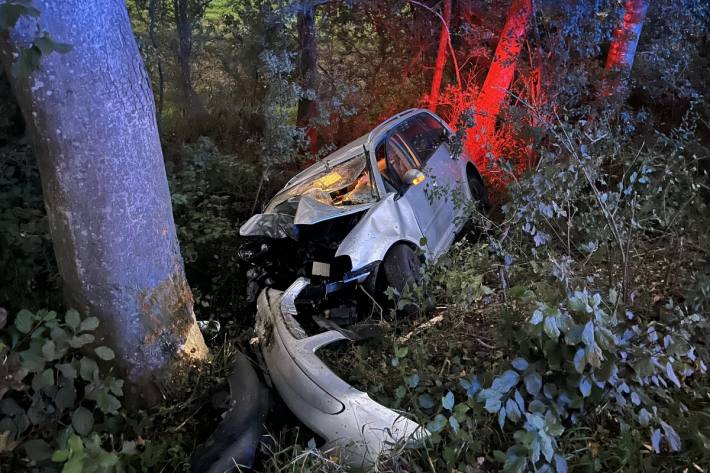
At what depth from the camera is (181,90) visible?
9.88 metres

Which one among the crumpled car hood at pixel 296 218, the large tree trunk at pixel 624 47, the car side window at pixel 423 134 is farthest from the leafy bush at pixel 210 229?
→ the large tree trunk at pixel 624 47

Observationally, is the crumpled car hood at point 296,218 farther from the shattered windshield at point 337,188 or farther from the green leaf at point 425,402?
the green leaf at point 425,402

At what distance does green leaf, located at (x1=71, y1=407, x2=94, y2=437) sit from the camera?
8.62ft

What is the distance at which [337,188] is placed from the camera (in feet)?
17.1

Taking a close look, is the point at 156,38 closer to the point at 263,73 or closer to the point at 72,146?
the point at 263,73

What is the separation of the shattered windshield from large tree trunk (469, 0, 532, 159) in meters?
2.74

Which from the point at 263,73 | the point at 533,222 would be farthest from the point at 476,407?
the point at 263,73

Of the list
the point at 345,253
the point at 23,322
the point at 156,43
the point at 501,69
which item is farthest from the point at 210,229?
the point at 156,43

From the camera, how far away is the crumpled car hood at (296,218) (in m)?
4.36

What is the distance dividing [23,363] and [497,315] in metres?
2.82

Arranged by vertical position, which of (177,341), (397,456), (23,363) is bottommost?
(177,341)


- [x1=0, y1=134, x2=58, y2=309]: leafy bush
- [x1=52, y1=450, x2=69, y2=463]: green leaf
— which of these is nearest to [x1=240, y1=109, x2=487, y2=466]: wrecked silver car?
[x1=52, y1=450, x2=69, y2=463]: green leaf

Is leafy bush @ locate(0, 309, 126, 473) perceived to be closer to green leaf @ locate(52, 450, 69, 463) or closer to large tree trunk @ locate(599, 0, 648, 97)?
green leaf @ locate(52, 450, 69, 463)

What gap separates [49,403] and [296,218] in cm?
218
